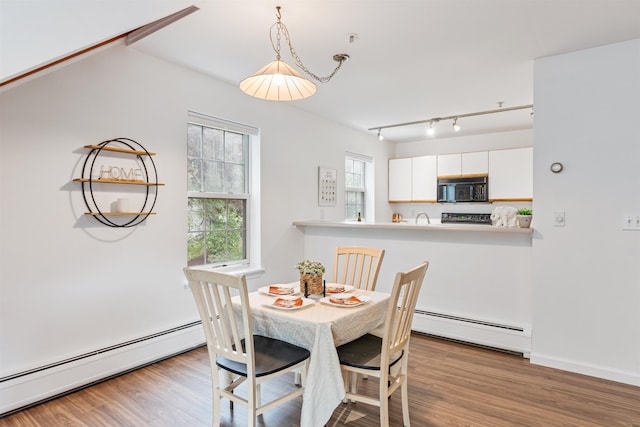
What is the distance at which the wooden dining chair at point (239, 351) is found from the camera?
1778 mm

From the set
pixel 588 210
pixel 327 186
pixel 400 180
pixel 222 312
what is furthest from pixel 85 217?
pixel 400 180

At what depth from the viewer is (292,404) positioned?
7.64 feet

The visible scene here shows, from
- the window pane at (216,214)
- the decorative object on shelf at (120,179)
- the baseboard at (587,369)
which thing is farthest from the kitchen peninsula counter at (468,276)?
the decorative object on shelf at (120,179)

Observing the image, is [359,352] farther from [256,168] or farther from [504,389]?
[256,168]

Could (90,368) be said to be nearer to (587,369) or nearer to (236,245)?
(236,245)

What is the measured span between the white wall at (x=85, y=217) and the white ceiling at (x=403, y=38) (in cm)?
29

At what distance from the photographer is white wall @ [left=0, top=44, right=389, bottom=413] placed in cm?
227

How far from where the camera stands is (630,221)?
2688 millimetres

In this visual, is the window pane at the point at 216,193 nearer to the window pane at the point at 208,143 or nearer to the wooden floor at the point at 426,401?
the window pane at the point at 208,143

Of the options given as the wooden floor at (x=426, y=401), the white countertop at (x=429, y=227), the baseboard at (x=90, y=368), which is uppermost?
the white countertop at (x=429, y=227)

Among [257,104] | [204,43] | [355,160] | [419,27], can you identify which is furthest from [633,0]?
[355,160]

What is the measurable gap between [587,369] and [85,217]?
3.85 m

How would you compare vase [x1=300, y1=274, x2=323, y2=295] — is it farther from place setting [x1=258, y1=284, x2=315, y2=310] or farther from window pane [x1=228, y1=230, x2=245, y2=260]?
window pane [x1=228, y1=230, x2=245, y2=260]

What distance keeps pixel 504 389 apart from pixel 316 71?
2.86m
